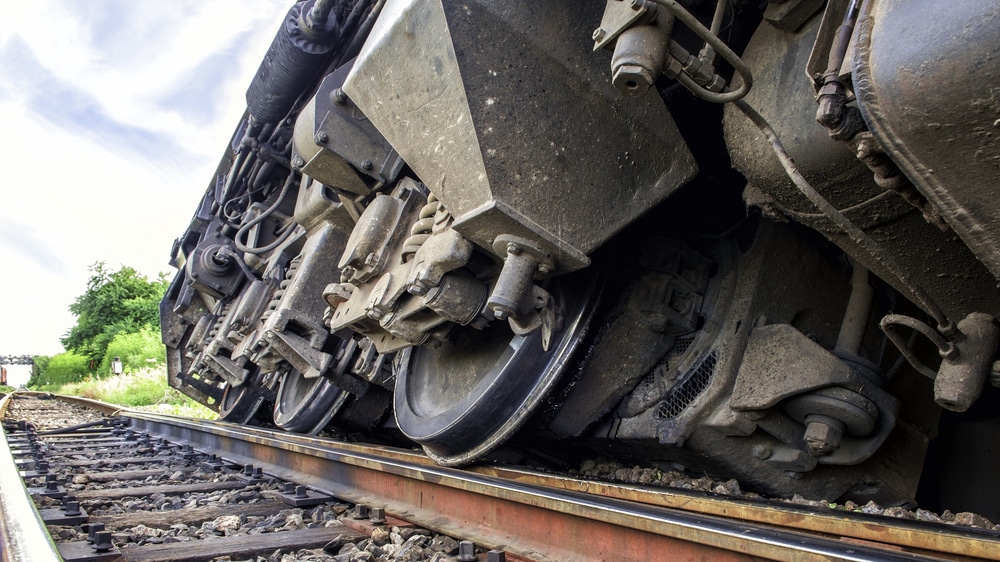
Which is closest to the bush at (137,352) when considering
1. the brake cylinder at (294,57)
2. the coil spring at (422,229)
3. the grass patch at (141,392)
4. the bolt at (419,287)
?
the grass patch at (141,392)

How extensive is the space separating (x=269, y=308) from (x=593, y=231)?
10.8ft

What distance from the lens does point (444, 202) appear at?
251 cm

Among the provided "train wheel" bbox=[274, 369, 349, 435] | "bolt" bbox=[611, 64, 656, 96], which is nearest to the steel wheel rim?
"train wheel" bbox=[274, 369, 349, 435]

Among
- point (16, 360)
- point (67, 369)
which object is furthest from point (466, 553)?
point (16, 360)

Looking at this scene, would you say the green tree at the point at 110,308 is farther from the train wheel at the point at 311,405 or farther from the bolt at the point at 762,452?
the bolt at the point at 762,452

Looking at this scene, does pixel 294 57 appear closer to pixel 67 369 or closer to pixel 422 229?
pixel 422 229

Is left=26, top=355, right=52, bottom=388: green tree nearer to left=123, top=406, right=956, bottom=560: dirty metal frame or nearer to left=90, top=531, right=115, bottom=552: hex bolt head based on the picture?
left=123, top=406, right=956, bottom=560: dirty metal frame

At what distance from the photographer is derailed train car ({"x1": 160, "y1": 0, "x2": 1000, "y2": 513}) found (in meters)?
1.34

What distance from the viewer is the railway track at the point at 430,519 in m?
1.52

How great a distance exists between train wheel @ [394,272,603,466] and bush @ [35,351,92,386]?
36853mm

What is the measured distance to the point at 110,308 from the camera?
122ft


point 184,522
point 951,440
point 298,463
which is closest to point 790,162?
point 951,440

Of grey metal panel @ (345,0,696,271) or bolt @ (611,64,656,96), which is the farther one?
grey metal panel @ (345,0,696,271)

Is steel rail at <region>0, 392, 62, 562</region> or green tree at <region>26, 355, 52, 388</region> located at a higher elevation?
steel rail at <region>0, 392, 62, 562</region>
